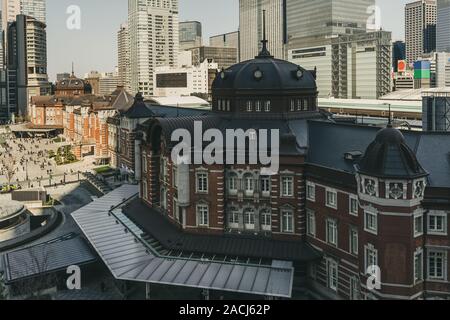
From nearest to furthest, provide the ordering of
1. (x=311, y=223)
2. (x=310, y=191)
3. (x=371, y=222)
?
1. (x=371, y=222)
2. (x=310, y=191)
3. (x=311, y=223)

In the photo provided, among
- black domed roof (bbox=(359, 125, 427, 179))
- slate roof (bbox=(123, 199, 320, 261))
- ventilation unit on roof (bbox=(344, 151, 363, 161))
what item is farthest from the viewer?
slate roof (bbox=(123, 199, 320, 261))

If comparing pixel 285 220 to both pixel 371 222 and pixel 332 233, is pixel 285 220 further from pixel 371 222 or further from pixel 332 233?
pixel 371 222

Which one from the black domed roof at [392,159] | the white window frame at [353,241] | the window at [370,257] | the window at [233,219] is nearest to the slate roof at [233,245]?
the window at [233,219]

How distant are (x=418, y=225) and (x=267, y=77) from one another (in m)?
23.6

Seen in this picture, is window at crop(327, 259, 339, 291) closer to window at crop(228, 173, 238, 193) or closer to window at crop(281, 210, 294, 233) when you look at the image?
window at crop(281, 210, 294, 233)

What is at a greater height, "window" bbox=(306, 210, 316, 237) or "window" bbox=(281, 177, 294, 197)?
"window" bbox=(281, 177, 294, 197)

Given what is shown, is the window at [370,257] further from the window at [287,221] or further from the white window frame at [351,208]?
the window at [287,221]

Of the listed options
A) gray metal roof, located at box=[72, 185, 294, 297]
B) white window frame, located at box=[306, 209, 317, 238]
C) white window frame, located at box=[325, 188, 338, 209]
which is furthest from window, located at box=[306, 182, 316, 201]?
gray metal roof, located at box=[72, 185, 294, 297]

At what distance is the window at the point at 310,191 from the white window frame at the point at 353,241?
5.11 meters

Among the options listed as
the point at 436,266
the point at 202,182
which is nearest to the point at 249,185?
the point at 202,182

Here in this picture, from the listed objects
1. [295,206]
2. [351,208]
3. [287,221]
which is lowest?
[287,221]

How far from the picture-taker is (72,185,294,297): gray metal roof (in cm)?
3919

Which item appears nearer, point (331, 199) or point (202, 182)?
point (331, 199)

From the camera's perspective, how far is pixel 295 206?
151ft
